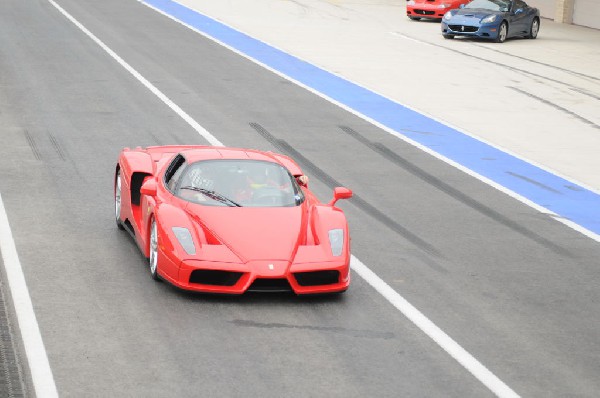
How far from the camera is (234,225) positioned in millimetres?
11195

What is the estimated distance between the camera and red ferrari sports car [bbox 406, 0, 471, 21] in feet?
137

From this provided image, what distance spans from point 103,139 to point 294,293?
838cm

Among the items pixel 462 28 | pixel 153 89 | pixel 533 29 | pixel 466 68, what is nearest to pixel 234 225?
pixel 153 89

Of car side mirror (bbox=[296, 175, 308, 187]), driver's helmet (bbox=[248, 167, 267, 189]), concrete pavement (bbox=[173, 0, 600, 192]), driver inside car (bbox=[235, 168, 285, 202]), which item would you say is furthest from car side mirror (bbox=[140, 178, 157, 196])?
concrete pavement (bbox=[173, 0, 600, 192])

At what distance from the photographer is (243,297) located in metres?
10.9

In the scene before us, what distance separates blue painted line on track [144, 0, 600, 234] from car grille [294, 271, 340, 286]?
526 centimetres

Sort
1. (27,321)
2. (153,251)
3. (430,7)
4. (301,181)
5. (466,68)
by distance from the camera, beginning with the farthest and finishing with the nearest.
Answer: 1. (430,7)
2. (466,68)
3. (301,181)
4. (153,251)
5. (27,321)

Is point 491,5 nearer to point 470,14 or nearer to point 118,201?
point 470,14

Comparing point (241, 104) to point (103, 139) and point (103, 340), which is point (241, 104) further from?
point (103, 340)

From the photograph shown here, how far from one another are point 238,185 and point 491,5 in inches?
1080

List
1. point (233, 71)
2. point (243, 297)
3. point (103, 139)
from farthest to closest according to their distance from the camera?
point (233, 71), point (103, 139), point (243, 297)

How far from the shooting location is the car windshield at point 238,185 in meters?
11.7

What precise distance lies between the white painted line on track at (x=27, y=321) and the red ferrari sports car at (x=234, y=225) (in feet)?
4.14

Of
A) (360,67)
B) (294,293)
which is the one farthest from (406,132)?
(294,293)
